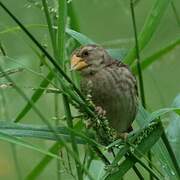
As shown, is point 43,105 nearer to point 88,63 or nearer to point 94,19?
point 94,19

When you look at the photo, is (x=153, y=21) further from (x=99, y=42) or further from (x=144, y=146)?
(x=99, y=42)

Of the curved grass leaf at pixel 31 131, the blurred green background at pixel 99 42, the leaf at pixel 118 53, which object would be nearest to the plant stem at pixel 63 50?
the curved grass leaf at pixel 31 131

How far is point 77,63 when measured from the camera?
10.1 ft

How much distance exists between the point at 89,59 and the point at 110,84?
110 mm

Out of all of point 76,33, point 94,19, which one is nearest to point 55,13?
point 76,33

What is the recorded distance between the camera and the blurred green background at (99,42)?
5.64 m

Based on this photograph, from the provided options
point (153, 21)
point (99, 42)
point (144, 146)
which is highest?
point (153, 21)

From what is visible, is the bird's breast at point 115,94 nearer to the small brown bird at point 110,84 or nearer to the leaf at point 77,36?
the small brown bird at point 110,84

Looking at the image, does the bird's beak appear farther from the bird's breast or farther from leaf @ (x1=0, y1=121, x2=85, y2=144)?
leaf @ (x1=0, y1=121, x2=85, y2=144)

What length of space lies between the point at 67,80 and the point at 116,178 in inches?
14.5

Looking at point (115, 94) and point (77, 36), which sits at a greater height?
point (77, 36)

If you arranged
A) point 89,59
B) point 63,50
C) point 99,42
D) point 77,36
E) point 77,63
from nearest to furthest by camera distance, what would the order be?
point 63,50
point 77,36
point 77,63
point 89,59
point 99,42

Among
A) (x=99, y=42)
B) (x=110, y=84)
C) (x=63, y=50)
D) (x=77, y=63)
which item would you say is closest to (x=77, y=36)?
(x=77, y=63)

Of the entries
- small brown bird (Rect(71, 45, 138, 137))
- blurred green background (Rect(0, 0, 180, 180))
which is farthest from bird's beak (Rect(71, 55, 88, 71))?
blurred green background (Rect(0, 0, 180, 180))
